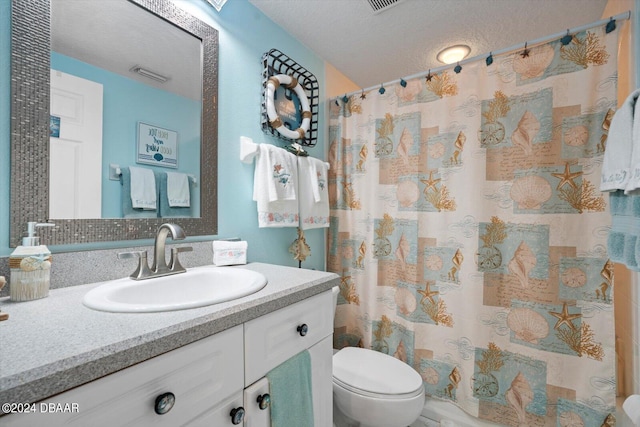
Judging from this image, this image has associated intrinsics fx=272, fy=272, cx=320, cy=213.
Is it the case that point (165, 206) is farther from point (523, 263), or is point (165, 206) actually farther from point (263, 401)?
point (523, 263)

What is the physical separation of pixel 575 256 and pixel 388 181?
0.98 meters

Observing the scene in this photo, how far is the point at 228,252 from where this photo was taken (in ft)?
Result: 3.98

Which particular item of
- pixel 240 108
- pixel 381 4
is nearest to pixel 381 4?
pixel 381 4

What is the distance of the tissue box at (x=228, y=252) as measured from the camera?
1.19 metres

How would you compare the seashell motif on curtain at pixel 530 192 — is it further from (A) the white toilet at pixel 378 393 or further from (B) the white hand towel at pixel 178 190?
(B) the white hand towel at pixel 178 190

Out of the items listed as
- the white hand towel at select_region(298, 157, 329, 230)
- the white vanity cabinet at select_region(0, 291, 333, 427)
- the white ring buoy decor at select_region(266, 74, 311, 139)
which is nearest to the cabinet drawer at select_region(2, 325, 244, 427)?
the white vanity cabinet at select_region(0, 291, 333, 427)

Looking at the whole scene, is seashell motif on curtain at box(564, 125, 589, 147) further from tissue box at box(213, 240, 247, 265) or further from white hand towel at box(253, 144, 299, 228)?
tissue box at box(213, 240, 247, 265)

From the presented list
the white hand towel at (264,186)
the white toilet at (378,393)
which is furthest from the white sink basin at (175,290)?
the white toilet at (378,393)

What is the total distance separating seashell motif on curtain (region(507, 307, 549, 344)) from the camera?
131 cm

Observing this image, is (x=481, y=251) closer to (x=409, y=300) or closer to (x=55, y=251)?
(x=409, y=300)

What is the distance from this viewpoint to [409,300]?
167 centimetres

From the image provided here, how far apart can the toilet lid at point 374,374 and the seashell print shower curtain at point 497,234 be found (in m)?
0.29

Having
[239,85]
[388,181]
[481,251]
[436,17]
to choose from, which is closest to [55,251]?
[239,85]

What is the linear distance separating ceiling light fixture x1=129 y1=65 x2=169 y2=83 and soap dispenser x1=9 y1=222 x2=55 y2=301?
2.10 feet
